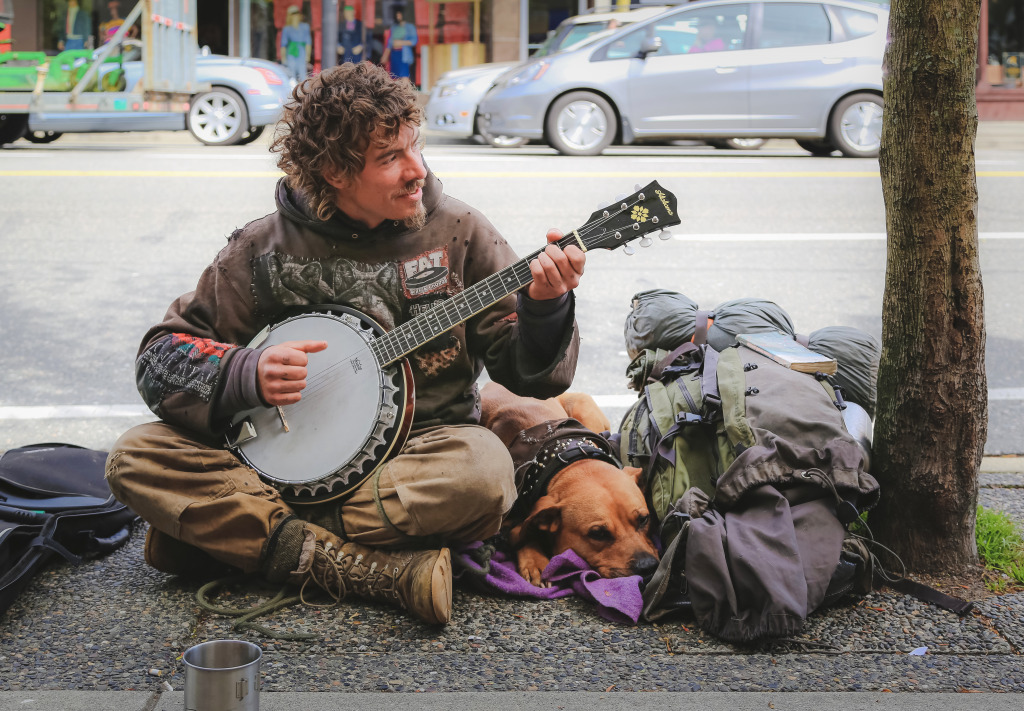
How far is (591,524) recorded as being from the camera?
3025 mm

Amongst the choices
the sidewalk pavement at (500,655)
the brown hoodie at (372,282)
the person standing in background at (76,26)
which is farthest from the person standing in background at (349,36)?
the sidewalk pavement at (500,655)

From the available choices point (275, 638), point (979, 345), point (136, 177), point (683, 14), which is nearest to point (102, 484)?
point (275, 638)

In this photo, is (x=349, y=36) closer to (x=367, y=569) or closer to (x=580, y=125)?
(x=580, y=125)

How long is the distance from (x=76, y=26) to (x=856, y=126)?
13.6 meters

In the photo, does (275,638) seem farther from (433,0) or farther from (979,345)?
(433,0)

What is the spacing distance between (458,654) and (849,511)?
107 centimetres

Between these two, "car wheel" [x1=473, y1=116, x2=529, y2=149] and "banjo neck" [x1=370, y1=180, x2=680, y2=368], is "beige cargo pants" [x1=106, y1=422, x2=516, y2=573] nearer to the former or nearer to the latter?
"banjo neck" [x1=370, y1=180, x2=680, y2=368]

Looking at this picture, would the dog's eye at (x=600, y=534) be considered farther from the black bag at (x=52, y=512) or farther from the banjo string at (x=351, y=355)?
the black bag at (x=52, y=512)

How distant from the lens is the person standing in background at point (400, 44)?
774 inches

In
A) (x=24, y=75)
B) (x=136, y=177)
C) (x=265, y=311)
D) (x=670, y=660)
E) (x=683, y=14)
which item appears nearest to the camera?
(x=670, y=660)

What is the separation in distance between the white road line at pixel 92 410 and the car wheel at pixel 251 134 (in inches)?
356

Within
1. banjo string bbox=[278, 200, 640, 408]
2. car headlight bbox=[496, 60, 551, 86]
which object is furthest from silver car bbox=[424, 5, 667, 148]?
banjo string bbox=[278, 200, 640, 408]

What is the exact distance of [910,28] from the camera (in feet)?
9.20

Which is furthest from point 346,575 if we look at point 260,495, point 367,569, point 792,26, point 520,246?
point 792,26
